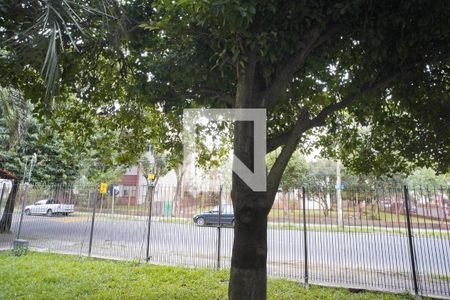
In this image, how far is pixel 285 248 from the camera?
840cm

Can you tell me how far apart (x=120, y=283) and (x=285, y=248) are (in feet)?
13.7

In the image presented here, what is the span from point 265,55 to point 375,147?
12.8 ft

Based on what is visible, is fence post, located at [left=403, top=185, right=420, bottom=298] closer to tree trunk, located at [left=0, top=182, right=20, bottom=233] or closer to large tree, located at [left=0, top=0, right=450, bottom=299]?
large tree, located at [left=0, top=0, right=450, bottom=299]

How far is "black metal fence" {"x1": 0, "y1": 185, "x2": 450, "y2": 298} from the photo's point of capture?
645cm

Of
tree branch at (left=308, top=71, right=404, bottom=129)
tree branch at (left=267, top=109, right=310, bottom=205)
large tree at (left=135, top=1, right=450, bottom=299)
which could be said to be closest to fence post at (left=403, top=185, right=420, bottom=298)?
large tree at (left=135, top=1, right=450, bottom=299)

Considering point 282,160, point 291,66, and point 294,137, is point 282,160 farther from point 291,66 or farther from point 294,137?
point 291,66

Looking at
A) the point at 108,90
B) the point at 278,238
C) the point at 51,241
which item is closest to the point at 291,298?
the point at 278,238

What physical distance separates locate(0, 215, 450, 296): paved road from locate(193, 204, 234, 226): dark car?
0.20 metres

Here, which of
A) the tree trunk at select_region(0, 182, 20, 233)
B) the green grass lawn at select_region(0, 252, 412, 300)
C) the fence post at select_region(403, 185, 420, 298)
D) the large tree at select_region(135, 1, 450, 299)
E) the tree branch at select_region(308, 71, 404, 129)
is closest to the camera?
the large tree at select_region(135, 1, 450, 299)

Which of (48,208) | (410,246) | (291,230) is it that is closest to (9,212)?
(48,208)

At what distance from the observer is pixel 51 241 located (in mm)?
10133

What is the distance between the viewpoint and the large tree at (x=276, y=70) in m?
3.59

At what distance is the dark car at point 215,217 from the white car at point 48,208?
14.3 feet

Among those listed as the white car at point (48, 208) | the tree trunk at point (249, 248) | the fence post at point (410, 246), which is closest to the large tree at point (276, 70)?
the tree trunk at point (249, 248)
